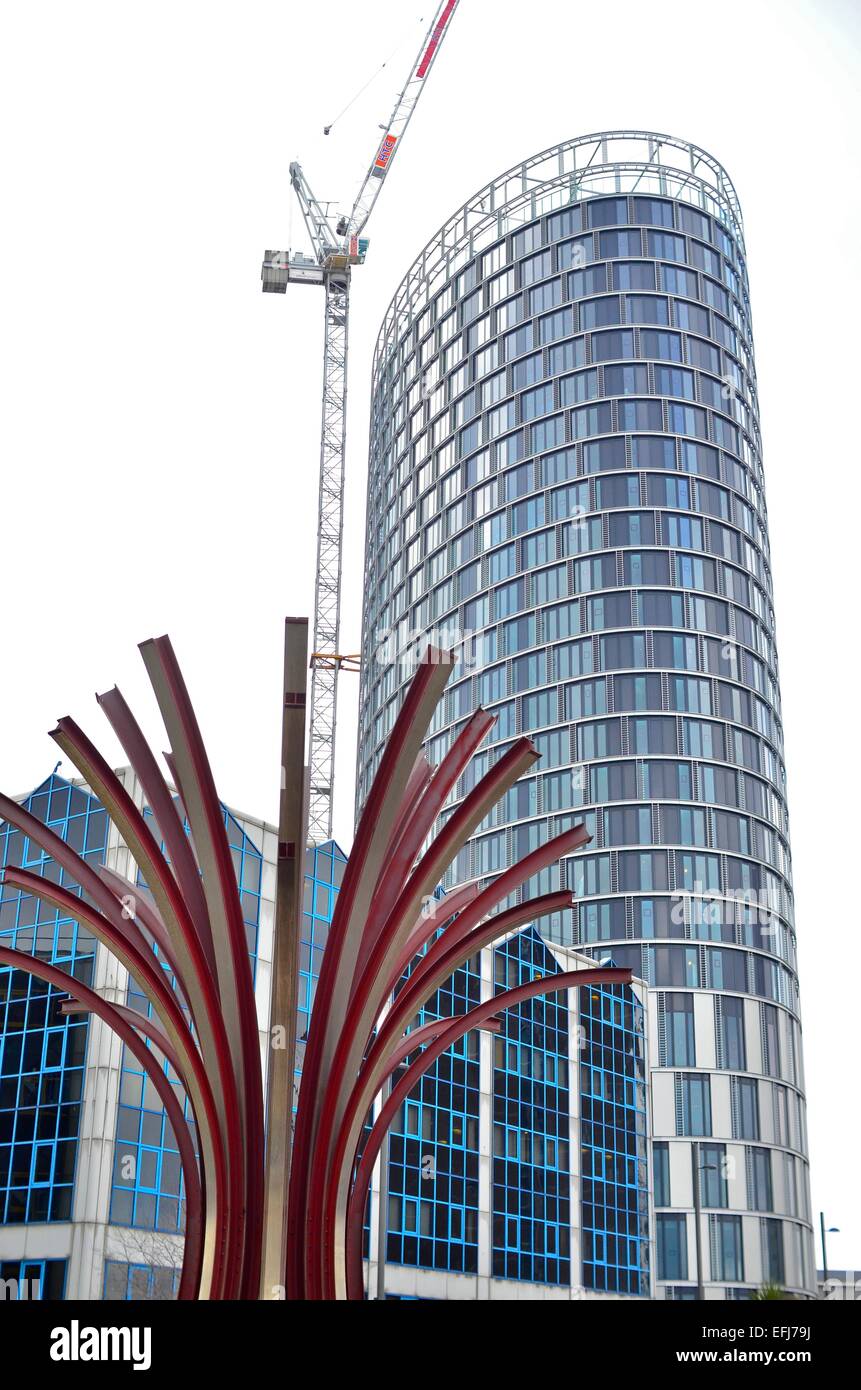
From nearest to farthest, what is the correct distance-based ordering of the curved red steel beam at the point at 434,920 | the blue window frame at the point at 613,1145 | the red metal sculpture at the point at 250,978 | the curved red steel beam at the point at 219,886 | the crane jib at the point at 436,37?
1. the red metal sculpture at the point at 250,978
2. the curved red steel beam at the point at 219,886
3. the curved red steel beam at the point at 434,920
4. the blue window frame at the point at 613,1145
5. the crane jib at the point at 436,37

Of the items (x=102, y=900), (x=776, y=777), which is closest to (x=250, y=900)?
(x=102, y=900)

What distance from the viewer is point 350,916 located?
51.4ft

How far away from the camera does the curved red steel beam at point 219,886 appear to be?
1495cm

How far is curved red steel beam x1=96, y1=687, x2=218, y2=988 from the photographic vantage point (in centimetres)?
1579

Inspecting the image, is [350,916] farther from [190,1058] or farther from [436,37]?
[436,37]

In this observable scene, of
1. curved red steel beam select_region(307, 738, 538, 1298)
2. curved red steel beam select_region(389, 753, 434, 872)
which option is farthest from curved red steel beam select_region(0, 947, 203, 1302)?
curved red steel beam select_region(389, 753, 434, 872)

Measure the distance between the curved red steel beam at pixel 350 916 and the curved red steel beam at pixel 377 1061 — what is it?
30 centimetres

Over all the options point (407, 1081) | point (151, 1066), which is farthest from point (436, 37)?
point (151, 1066)

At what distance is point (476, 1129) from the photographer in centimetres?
4738

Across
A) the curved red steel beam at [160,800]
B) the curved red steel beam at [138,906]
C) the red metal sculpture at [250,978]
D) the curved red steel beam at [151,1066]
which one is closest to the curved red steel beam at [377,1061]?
the red metal sculpture at [250,978]

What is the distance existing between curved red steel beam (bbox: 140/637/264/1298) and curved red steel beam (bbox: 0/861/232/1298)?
0.31m

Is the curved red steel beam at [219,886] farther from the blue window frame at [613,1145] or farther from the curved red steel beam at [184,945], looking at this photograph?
the blue window frame at [613,1145]

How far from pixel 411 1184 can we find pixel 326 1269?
3055 cm
